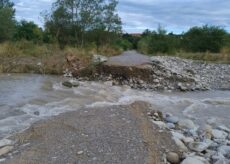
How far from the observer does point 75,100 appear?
12.3m

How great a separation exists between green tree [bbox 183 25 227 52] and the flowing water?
22.1m

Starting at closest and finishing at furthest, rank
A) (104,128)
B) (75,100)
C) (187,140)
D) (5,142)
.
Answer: (5,142)
(187,140)
(104,128)
(75,100)

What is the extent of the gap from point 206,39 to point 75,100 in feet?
94.9

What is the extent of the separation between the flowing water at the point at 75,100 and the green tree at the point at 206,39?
2212 cm

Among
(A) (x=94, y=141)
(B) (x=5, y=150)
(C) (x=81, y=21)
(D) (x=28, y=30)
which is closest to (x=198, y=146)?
(A) (x=94, y=141)

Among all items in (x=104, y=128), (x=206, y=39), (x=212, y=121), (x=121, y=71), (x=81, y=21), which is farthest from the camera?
(x=206, y=39)

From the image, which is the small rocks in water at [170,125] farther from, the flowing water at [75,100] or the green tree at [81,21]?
the green tree at [81,21]

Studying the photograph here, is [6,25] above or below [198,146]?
above

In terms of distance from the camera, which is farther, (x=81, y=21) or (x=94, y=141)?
(x=81, y=21)

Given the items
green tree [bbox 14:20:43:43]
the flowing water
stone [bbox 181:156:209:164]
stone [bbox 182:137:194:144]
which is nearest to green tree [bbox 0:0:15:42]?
green tree [bbox 14:20:43:43]

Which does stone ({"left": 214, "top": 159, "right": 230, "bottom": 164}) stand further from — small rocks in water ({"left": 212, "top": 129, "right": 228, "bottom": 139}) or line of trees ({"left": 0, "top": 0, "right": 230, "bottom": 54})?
line of trees ({"left": 0, "top": 0, "right": 230, "bottom": 54})

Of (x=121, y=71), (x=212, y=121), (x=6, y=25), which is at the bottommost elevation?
(x=212, y=121)

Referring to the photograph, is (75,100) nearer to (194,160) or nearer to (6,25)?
(194,160)

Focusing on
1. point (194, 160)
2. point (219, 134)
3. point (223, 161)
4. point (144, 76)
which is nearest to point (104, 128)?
point (194, 160)
